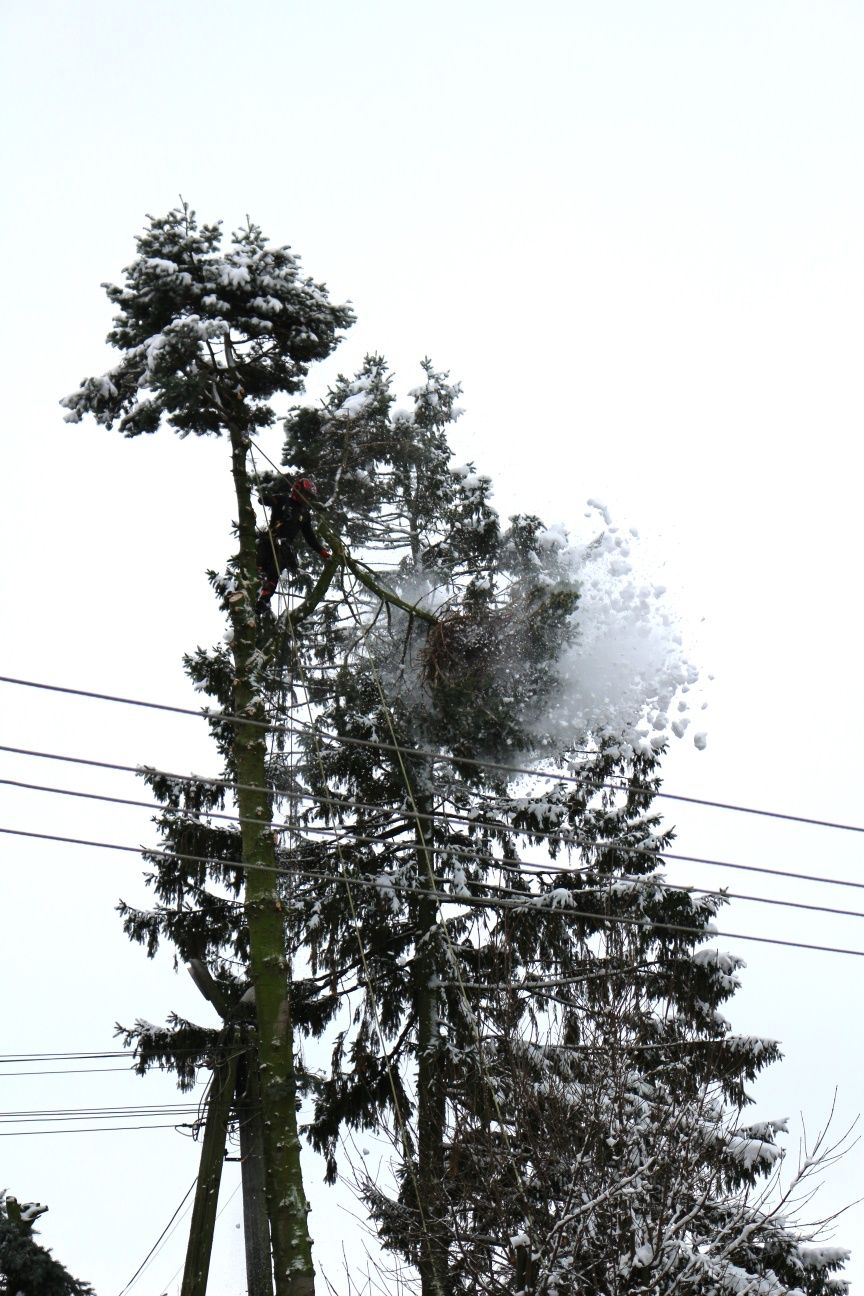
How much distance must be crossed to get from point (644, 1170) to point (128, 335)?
8.20m

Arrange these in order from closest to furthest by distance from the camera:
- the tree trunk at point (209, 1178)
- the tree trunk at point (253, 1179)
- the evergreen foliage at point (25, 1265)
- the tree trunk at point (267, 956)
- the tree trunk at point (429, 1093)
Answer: the tree trunk at point (267, 956) < the tree trunk at point (429, 1093) < the tree trunk at point (209, 1178) < the tree trunk at point (253, 1179) < the evergreen foliage at point (25, 1265)

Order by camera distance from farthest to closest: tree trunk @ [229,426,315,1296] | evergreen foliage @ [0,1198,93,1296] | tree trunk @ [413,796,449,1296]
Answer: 1. evergreen foliage @ [0,1198,93,1296]
2. tree trunk @ [413,796,449,1296]
3. tree trunk @ [229,426,315,1296]

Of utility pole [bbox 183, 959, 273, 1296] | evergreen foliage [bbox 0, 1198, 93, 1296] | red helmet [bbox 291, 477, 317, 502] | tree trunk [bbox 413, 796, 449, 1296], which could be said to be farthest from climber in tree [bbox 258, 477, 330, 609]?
evergreen foliage [bbox 0, 1198, 93, 1296]

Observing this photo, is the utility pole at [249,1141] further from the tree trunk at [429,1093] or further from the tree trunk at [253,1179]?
the tree trunk at [429,1093]

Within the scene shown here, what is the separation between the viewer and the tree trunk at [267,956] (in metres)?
8.93

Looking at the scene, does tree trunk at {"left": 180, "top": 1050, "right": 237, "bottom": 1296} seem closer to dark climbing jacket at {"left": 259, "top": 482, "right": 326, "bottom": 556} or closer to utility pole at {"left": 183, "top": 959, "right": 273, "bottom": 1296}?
utility pole at {"left": 183, "top": 959, "right": 273, "bottom": 1296}

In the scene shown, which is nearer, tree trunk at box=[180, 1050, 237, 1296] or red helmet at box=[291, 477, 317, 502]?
tree trunk at box=[180, 1050, 237, 1296]

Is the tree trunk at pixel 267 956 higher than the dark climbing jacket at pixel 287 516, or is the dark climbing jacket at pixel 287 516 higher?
the dark climbing jacket at pixel 287 516

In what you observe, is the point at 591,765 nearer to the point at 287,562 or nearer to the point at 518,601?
the point at 518,601

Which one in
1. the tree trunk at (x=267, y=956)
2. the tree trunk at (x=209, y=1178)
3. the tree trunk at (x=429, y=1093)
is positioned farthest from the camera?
the tree trunk at (x=209, y=1178)

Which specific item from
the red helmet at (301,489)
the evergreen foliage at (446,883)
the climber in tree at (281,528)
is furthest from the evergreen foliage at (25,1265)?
the red helmet at (301,489)

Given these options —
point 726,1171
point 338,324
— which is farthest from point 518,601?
point 726,1171

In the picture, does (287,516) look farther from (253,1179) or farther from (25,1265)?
(25,1265)

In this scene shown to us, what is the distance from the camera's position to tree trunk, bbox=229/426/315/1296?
893 cm
